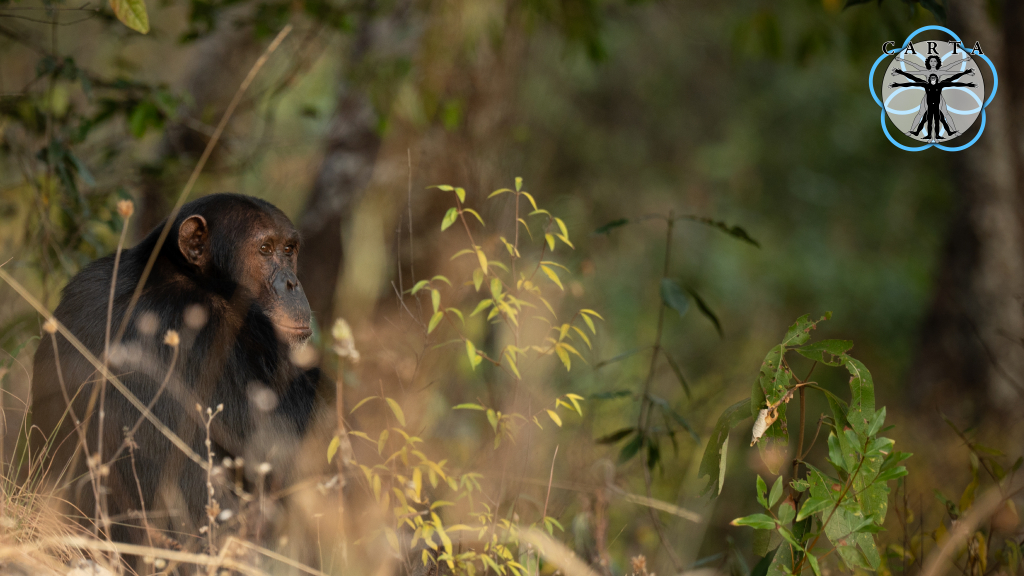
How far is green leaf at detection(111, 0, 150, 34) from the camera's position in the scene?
2.32 m

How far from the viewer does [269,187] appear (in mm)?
7594

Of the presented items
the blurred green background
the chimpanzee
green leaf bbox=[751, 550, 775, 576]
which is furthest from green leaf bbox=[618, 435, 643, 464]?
the chimpanzee

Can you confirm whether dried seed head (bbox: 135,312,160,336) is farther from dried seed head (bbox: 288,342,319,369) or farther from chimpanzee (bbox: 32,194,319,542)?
dried seed head (bbox: 288,342,319,369)

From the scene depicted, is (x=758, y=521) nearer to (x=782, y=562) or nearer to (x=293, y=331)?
(x=782, y=562)

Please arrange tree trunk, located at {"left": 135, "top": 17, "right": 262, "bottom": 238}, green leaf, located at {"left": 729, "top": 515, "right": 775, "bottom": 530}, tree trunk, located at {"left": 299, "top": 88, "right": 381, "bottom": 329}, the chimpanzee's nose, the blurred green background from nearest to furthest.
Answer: green leaf, located at {"left": 729, "top": 515, "right": 775, "bottom": 530}, the chimpanzee's nose, the blurred green background, tree trunk, located at {"left": 135, "top": 17, "right": 262, "bottom": 238}, tree trunk, located at {"left": 299, "top": 88, "right": 381, "bottom": 329}

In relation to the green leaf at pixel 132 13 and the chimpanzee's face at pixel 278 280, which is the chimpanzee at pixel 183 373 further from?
the green leaf at pixel 132 13

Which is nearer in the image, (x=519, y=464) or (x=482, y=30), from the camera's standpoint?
(x=519, y=464)

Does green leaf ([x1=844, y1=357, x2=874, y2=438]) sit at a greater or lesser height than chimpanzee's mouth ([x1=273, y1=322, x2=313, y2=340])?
greater

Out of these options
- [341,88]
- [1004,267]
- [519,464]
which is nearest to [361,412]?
[519,464]

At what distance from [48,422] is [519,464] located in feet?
4.66

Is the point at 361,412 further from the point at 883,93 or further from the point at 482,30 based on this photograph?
the point at 883,93

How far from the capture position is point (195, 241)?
8.26 feet

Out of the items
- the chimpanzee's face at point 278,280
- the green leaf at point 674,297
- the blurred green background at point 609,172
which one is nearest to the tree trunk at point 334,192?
the blurred green background at point 609,172

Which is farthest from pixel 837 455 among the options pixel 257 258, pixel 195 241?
pixel 195 241
